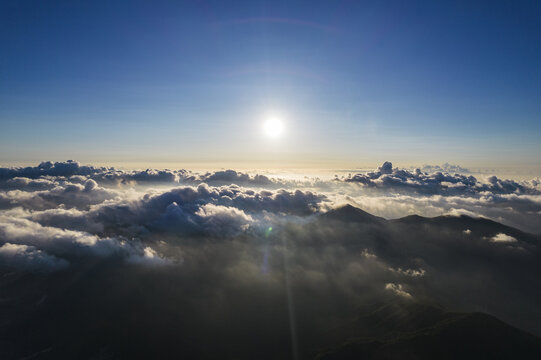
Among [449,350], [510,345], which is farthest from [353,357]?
[510,345]

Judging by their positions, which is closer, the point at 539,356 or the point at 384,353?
the point at 539,356

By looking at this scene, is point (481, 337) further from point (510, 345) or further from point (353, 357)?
point (353, 357)

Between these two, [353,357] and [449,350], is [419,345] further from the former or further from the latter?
[353,357]

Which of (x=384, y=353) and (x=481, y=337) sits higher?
(x=481, y=337)

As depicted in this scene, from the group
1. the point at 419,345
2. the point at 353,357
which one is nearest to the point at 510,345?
the point at 419,345

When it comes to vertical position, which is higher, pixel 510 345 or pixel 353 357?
pixel 510 345

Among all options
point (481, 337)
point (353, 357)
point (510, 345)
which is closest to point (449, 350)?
point (481, 337)

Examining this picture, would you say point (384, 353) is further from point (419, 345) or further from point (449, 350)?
point (449, 350)

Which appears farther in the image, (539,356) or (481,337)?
(481,337)
